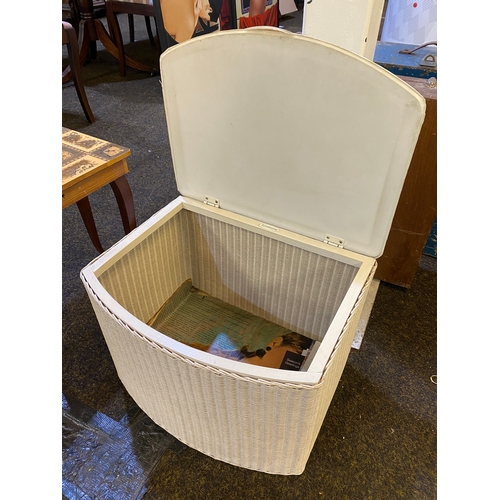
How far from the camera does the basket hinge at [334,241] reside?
814 millimetres

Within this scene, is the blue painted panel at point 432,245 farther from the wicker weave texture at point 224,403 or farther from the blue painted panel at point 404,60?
the wicker weave texture at point 224,403

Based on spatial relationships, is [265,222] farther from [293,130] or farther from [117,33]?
[117,33]

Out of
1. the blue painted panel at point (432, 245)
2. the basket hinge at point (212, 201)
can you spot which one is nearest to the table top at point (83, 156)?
the basket hinge at point (212, 201)

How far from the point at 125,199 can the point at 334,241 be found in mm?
720

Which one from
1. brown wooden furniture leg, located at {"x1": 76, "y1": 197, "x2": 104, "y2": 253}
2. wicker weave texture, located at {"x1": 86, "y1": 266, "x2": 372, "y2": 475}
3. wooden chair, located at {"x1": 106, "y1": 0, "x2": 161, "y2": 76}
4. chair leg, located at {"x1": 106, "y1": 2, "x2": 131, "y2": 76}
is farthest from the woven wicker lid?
chair leg, located at {"x1": 106, "y1": 2, "x2": 131, "y2": 76}

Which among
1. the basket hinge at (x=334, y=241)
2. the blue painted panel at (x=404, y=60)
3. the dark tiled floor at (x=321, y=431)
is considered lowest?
the dark tiled floor at (x=321, y=431)

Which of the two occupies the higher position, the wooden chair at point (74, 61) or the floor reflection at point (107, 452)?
the wooden chair at point (74, 61)

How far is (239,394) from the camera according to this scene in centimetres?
62

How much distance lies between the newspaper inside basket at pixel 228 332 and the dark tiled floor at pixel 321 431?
19 centimetres

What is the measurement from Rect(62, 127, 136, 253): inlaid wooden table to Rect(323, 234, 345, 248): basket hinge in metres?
0.65

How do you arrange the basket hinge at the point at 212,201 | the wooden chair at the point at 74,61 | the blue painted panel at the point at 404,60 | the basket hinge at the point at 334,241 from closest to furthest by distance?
the basket hinge at the point at 334,241 < the basket hinge at the point at 212,201 < the blue painted panel at the point at 404,60 < the wooden chair at the point at 74,61

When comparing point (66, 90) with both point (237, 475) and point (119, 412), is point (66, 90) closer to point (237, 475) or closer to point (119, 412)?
point (119, 412)

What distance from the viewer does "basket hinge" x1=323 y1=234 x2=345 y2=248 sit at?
81 cm

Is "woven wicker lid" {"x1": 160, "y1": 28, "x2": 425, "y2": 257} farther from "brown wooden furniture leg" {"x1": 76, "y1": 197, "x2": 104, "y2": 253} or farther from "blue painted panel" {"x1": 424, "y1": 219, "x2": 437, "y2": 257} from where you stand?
"blue painted panel" {"x1": 424, "y1": 219, "x2": 437, "y2": 257}
